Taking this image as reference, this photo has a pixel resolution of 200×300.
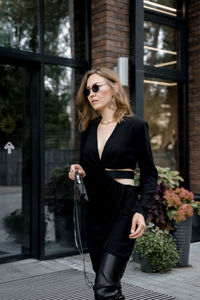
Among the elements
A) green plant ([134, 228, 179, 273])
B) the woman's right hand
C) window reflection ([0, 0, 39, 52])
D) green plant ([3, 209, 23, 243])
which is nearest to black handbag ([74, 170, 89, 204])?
the woman's right hand

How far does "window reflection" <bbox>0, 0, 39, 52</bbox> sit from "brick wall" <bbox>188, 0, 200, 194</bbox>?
9.89 ft

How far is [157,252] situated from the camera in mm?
4828

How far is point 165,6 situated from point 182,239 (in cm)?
402

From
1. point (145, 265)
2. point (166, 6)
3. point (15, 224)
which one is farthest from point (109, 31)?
point (145, 265)

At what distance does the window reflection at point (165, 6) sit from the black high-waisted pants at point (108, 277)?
5.18 m

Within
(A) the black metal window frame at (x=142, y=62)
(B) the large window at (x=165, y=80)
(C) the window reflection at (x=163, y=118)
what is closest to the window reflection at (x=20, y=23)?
(A) the black metal window frame at (x=142, y=62)

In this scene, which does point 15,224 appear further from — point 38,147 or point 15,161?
point 38,147

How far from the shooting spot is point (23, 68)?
18.5 ft

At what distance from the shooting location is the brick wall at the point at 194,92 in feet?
23.8

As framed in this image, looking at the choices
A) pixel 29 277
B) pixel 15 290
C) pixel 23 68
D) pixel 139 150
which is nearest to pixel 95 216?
pixel 139 150

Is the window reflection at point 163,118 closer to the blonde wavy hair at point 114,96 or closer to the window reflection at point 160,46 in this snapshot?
the window reflection at point 160,46

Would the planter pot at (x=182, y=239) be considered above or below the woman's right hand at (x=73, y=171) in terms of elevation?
below

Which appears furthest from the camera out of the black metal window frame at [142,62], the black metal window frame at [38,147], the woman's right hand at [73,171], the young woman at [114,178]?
the black metal window frame at [142,62]

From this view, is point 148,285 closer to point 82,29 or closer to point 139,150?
point 139,150
